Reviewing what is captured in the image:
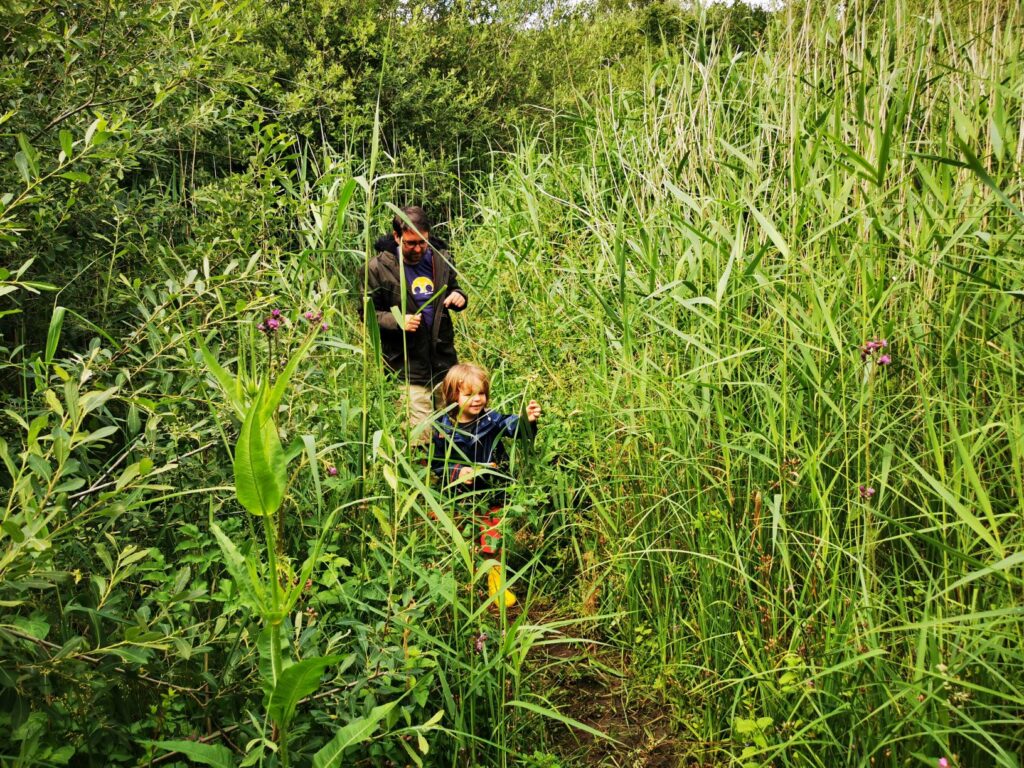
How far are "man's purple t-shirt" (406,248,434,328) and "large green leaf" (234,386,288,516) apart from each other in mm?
2941

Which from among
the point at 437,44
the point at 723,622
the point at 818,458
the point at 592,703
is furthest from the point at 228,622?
the point at 437,44

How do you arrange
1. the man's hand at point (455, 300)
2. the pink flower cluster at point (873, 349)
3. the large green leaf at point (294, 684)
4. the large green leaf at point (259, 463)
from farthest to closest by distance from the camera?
the man's hand at point (455, 300) → the pink flower cluster at point (873, 349) → the large green leaf at point (294, 684) → the large green leaf at point (259, 463)

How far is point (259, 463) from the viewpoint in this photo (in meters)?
1.24

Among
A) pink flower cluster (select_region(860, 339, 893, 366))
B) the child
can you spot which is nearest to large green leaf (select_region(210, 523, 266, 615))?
pink flower cluster (select_region(860, 339, 893, 366))

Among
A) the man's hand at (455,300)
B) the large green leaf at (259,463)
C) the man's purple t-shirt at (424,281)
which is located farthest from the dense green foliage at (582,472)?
the man's purple t-shirt at (424,281)

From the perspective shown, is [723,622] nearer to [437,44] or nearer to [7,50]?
[7,50]

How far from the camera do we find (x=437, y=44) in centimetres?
689

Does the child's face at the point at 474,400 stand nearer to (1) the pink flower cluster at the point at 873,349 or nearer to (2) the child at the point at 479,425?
(2) the child at the point at 479,425

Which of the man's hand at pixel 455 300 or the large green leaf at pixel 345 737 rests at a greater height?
the large green leaf at pixel 345 737

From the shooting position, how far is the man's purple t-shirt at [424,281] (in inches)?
171

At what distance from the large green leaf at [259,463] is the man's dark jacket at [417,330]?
2930mm

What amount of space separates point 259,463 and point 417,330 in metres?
3.08

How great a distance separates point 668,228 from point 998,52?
114 cm

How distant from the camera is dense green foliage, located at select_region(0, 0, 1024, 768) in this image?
1553mm
